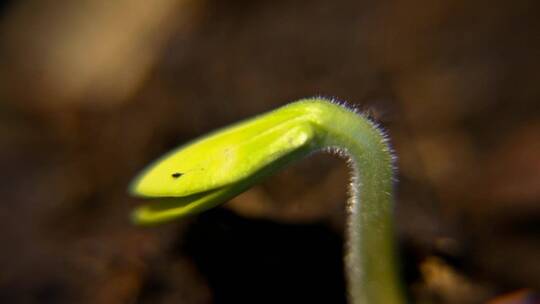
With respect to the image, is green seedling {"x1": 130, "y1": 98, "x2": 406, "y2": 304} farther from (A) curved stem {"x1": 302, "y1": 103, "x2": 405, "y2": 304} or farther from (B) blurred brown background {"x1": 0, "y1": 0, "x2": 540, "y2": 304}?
(B) blurred brown background {"x1": 0, "y1": 0, "x2": 540, "y2": 304}

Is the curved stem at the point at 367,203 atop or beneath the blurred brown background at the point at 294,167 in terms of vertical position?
beneath

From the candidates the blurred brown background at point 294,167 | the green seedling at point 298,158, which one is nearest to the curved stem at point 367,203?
the green seedling at point 298,158

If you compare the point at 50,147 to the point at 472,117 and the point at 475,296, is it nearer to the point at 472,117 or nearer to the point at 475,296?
the point at 472,117

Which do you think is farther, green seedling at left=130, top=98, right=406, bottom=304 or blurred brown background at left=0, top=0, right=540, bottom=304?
blurred brown background at left=0, top=0, right=540, bottom=304

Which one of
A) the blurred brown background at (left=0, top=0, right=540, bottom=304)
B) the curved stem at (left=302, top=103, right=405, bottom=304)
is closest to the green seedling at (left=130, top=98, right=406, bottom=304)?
the curved stem at (left=302, top=103, right=405, bottom=304)

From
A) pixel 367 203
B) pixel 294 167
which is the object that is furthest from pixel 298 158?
pixel 294 167

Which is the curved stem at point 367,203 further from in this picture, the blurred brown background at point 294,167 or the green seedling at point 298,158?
the blurred brown background at point 294,167
